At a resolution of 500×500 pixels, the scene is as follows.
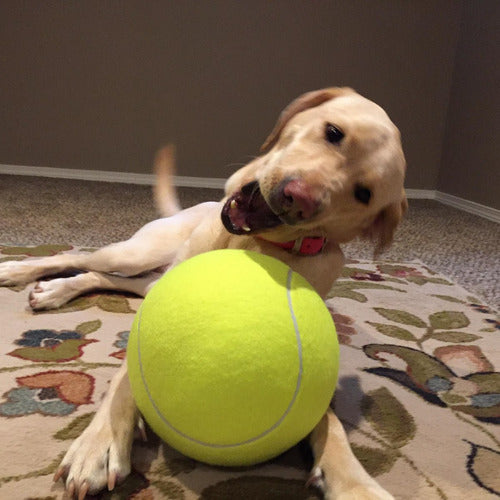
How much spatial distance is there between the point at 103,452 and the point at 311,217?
1.84 ft

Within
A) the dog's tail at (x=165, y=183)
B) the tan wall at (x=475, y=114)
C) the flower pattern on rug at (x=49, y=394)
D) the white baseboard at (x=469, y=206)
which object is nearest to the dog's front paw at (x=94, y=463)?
the flower pattern on rug at (x=49, y=394)

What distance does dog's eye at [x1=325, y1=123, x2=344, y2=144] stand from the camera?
113 cm

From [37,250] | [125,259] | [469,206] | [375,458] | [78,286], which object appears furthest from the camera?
[469,206]

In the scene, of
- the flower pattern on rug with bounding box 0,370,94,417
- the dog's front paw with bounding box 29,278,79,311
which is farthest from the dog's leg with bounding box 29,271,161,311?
the flower pattern on rug with bounding box 0,370,94,417

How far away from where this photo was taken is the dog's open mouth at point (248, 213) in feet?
3.68

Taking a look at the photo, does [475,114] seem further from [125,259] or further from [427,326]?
[125,259]

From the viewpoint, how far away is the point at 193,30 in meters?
4.76

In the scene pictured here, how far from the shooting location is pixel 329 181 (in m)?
1.06

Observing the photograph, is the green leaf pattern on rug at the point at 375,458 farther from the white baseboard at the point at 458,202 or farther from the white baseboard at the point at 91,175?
the white baseboard at the point at 91,175

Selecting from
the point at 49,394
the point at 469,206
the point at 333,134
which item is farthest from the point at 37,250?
the point at 469,206

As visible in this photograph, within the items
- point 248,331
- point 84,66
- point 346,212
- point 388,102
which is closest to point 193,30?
point 84,66

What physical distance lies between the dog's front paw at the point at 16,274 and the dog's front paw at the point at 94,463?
98cm

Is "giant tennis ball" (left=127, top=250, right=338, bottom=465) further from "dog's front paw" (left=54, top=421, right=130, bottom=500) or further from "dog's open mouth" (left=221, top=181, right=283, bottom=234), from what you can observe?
"dog's open mouth" (left=221, top=181, right=283, bottom=234)

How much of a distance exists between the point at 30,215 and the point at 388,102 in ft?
12.2
